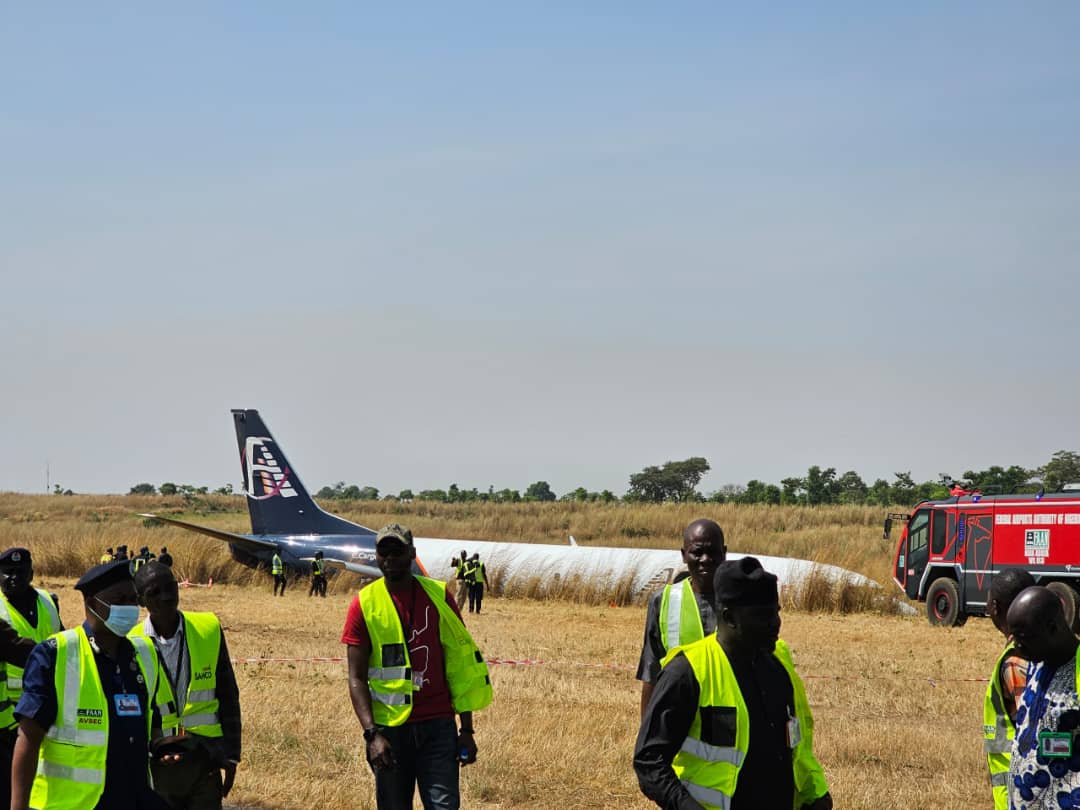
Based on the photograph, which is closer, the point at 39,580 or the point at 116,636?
the point at 116,636

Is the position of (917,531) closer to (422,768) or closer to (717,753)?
(422,768)

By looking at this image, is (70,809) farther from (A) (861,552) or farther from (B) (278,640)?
(A) (861,552)

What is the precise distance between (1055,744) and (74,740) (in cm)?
391

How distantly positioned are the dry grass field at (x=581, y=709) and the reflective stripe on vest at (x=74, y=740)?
4.78 metres

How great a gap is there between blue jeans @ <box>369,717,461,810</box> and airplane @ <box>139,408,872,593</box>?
24.3m

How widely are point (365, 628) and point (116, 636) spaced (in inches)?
65.6

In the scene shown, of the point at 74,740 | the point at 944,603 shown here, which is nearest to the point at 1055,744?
the point at 74,740

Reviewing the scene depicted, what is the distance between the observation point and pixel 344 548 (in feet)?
123

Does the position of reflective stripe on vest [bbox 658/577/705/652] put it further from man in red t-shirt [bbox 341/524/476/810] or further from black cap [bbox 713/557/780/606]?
black cap [bbox 713/557/780/606]

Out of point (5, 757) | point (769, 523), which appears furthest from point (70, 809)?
point (769, 523)

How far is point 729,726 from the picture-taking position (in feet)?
14.8

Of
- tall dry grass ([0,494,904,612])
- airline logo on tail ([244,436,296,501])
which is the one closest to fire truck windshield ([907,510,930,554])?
tall dry grass ([0,494,904,612])

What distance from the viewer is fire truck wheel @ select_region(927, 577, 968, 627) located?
27.9m

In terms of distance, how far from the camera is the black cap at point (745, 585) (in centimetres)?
453
